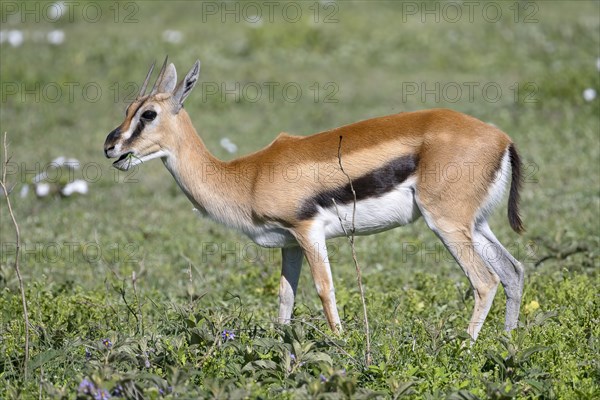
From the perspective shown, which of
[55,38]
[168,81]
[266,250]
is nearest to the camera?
[168,81]

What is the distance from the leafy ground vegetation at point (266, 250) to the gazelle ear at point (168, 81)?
1.08 metres

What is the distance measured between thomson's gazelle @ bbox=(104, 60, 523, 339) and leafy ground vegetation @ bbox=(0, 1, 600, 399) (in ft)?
1.24

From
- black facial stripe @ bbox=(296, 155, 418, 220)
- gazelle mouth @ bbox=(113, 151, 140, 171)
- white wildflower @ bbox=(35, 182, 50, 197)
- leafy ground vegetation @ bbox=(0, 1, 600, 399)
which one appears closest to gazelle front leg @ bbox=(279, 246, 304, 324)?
leafy ground vegetation @ bbox=(0, 1, 600, 399)

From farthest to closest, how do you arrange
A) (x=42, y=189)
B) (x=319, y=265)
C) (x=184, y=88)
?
1. (x=42, y=189)
2. (x=184, y=88)
3. (x=319, y=265)

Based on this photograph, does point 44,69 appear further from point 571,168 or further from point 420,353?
point 420,353

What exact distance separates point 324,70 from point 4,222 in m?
6.34

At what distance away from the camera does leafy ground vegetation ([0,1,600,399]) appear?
446 centimetres

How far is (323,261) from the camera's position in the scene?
17.6 feet

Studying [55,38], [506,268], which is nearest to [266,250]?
[506,268]

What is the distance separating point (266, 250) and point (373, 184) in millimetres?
2505

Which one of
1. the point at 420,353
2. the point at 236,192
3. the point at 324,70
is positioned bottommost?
the point at 324,70

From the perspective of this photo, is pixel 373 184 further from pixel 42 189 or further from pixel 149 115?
pixel 42 189

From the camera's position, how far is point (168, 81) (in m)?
5.88

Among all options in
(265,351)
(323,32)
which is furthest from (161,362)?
(323,32)
